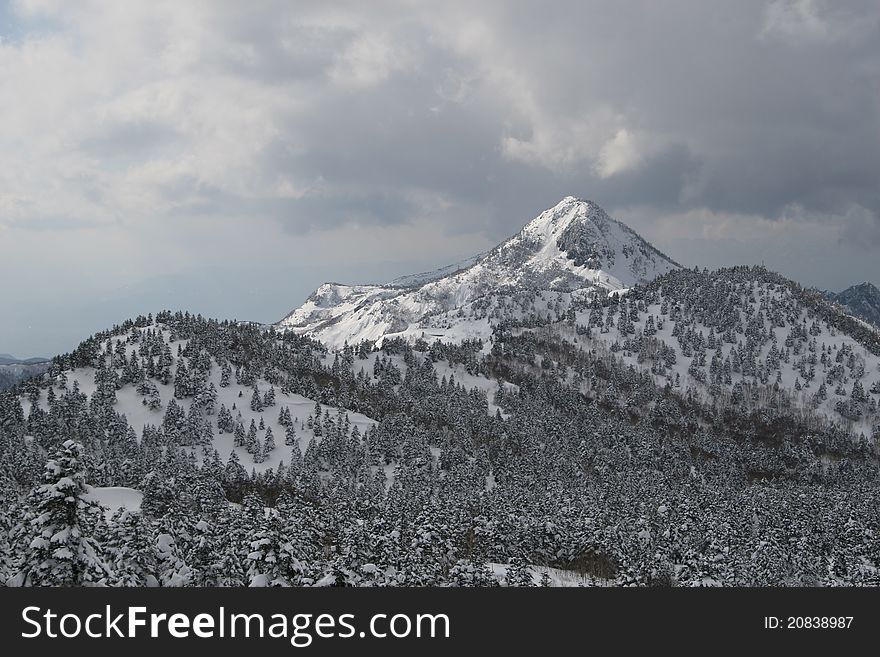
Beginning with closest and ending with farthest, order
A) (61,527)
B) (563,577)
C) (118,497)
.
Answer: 1. (61,527)
2. (563,577)
3. (118,497)

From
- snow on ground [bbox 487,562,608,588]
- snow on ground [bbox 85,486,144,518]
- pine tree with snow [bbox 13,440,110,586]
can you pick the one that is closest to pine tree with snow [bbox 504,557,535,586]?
snow on ground [bbox 487,562,608,588]

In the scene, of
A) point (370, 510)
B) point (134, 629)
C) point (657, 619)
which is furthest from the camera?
point (370, 510)

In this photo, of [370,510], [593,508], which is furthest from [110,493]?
[593,508]

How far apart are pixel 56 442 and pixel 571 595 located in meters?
202

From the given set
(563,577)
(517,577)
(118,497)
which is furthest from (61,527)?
(118,497)

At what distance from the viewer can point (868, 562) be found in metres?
111

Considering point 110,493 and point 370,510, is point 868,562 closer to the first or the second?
point 370,510

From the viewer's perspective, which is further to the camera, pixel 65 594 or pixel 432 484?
pixel 432 484

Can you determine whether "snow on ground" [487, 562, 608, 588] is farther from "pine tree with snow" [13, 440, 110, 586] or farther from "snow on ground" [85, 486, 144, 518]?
"snow on ground" [85, 486, 144, 518]

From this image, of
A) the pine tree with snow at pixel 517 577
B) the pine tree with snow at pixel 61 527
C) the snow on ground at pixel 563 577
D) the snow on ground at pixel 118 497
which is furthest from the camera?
the snow on ground at pixel 118 497

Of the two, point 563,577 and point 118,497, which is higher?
point 118,497

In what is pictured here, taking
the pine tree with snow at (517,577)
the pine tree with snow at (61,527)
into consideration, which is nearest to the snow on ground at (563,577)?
the pine tree with snow at (517,577)

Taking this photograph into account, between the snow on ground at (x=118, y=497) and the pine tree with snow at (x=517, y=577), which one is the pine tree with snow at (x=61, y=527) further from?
the snow on ground at (x=118, y=497)

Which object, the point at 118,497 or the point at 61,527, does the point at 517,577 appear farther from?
the point at 118,497
